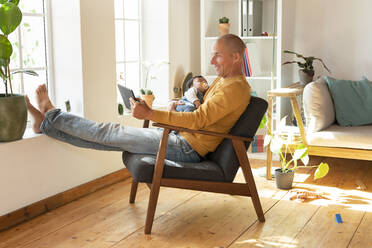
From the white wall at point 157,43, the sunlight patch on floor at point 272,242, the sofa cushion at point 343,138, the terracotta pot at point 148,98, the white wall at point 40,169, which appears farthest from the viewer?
the white wall at point 157,43

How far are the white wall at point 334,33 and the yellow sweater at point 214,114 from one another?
1912 mm

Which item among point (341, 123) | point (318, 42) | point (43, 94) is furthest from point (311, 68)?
point (43, 94)

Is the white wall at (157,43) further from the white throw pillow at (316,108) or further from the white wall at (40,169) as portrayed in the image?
the white throw pillow at (316,108)

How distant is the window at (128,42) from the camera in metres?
4.58

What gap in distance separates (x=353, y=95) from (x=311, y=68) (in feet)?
1.92

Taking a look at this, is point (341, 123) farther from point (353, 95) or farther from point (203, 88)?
point (203, 88)

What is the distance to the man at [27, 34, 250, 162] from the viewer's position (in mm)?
3104

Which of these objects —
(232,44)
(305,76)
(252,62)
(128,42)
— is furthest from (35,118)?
(305,76)

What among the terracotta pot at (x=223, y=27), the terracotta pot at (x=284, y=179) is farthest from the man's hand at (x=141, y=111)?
the terracotta pot at (x=223, y=27)

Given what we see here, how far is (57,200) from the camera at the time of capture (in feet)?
11.9

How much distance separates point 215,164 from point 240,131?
26 cm

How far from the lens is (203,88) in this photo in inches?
169

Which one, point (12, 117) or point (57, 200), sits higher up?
point (12, 117)

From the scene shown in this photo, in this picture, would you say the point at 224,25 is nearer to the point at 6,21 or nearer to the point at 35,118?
the point at 35,118
